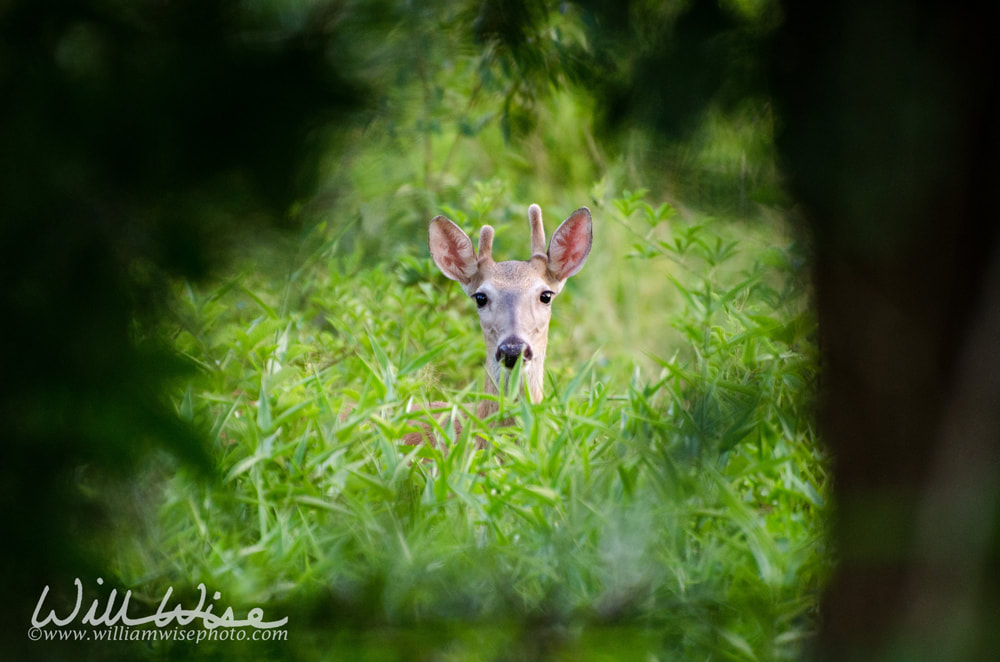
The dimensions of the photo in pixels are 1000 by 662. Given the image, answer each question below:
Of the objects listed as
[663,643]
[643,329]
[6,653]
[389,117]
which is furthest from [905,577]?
[643,329]

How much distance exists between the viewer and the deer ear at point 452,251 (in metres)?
4.61

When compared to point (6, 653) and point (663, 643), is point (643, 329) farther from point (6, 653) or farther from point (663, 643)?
point (6, 653)

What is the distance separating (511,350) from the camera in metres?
4.02

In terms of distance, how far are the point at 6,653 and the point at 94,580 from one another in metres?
0.08

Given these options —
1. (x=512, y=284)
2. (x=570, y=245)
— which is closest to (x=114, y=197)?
(x=512, y=284)

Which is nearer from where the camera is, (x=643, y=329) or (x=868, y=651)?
(x=868, y=651)

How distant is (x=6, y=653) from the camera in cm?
71

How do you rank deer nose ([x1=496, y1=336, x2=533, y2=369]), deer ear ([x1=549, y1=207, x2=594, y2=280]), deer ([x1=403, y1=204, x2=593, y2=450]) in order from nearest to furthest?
deer nose ([x1=496, y1=336, x2=533, y2=369]) → deer ([x1=403, y1=204, x2=593, y2=450]) → deer ear ([x1=549, y1=207, x2=594, y2=280])

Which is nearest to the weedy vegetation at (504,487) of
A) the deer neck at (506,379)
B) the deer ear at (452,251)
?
the deer neck at (506,379)

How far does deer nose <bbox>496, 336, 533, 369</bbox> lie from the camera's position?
4023 millimetres

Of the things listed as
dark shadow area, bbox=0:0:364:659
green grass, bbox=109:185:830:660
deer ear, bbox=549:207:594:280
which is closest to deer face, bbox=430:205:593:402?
deer ear, bbox=549:207:594:280

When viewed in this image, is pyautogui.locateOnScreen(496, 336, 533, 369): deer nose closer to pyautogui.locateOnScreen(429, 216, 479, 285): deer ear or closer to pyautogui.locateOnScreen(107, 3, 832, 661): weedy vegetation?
pyautogui.locateOnScreen(107, 3, 832, 661): weedy vegetation

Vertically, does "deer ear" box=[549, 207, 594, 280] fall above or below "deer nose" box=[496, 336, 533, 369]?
above

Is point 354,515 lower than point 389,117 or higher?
higher
